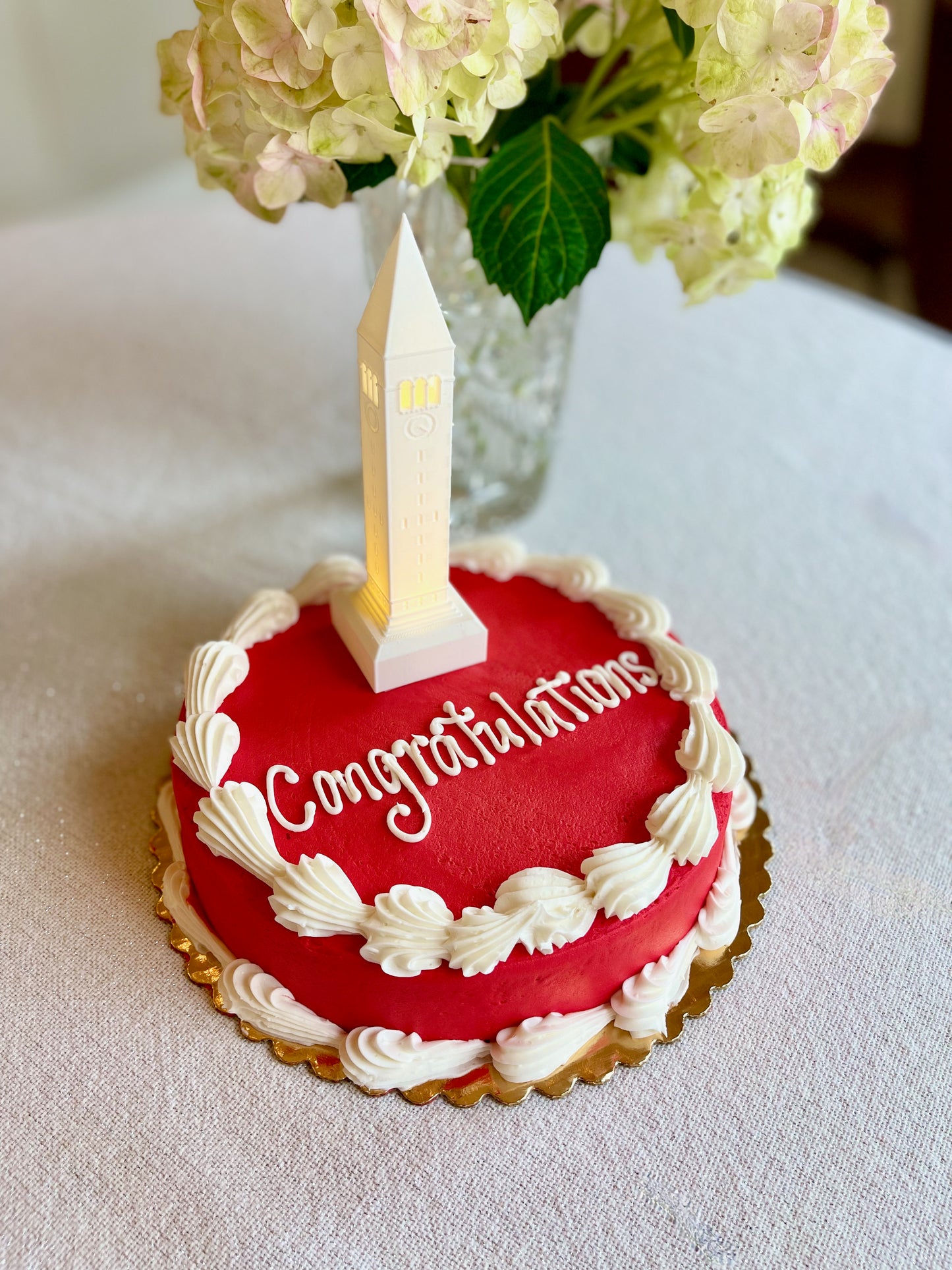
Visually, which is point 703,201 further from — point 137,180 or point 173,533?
point 137,180

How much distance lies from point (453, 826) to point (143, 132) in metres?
2.73

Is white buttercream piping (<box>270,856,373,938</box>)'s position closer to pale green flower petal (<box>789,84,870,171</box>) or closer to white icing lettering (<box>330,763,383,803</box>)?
white icing lettering (<box>330,763,383,803</box>)

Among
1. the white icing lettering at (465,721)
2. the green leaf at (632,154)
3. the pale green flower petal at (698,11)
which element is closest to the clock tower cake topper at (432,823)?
the white icing lettering at (465,721)

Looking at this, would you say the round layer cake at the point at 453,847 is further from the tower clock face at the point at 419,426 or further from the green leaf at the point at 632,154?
the green leaf at the point at 632,154

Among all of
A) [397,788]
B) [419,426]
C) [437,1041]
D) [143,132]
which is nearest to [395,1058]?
[437,1041]

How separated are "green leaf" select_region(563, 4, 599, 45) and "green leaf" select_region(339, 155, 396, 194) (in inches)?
13.2

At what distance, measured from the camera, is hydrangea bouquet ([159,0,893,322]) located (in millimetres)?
1071

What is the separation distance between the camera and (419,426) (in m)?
1.17

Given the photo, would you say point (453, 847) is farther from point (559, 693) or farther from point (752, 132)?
point (752, 132)

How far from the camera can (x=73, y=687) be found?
1.59 meters

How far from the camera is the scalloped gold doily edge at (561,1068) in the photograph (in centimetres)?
118

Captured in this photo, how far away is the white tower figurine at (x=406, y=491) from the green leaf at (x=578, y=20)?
505mm

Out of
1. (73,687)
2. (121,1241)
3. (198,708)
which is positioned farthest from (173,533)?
(121,1241)

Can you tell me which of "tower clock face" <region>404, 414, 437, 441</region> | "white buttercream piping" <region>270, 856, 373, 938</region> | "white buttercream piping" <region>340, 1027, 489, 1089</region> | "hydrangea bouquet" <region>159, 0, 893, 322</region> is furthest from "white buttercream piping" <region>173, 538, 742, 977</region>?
"hydrangea bouquet" <region>159, 0, 893, 322</region>
